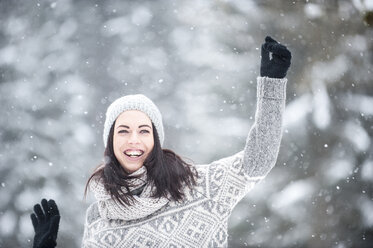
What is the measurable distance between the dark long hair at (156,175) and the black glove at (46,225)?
4.6 inches

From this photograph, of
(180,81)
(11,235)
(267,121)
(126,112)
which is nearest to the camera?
(267,121)

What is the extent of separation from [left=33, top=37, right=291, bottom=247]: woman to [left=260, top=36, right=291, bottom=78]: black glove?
0.11m

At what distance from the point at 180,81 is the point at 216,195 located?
35 cm

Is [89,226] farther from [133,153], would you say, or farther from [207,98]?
[207,98]

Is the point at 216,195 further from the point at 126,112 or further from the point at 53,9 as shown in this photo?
the point at 53,9

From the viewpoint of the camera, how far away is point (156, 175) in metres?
1.15

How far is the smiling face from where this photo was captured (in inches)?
45.4

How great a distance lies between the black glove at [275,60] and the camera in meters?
1.00

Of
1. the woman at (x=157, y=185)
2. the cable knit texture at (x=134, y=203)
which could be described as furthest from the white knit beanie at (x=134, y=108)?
the cable knit texture at (x=134, y=203)

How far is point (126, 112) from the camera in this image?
1173 millimetres

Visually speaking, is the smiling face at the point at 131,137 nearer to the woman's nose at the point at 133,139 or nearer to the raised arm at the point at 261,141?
the woman's nose at the point at 133,139

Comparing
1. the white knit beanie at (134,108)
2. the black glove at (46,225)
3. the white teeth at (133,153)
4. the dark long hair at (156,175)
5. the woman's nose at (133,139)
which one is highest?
the white knit beanie at (134,108)

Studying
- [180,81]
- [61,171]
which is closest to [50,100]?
[61,171]

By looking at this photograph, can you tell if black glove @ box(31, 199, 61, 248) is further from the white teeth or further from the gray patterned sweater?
the white teeth
